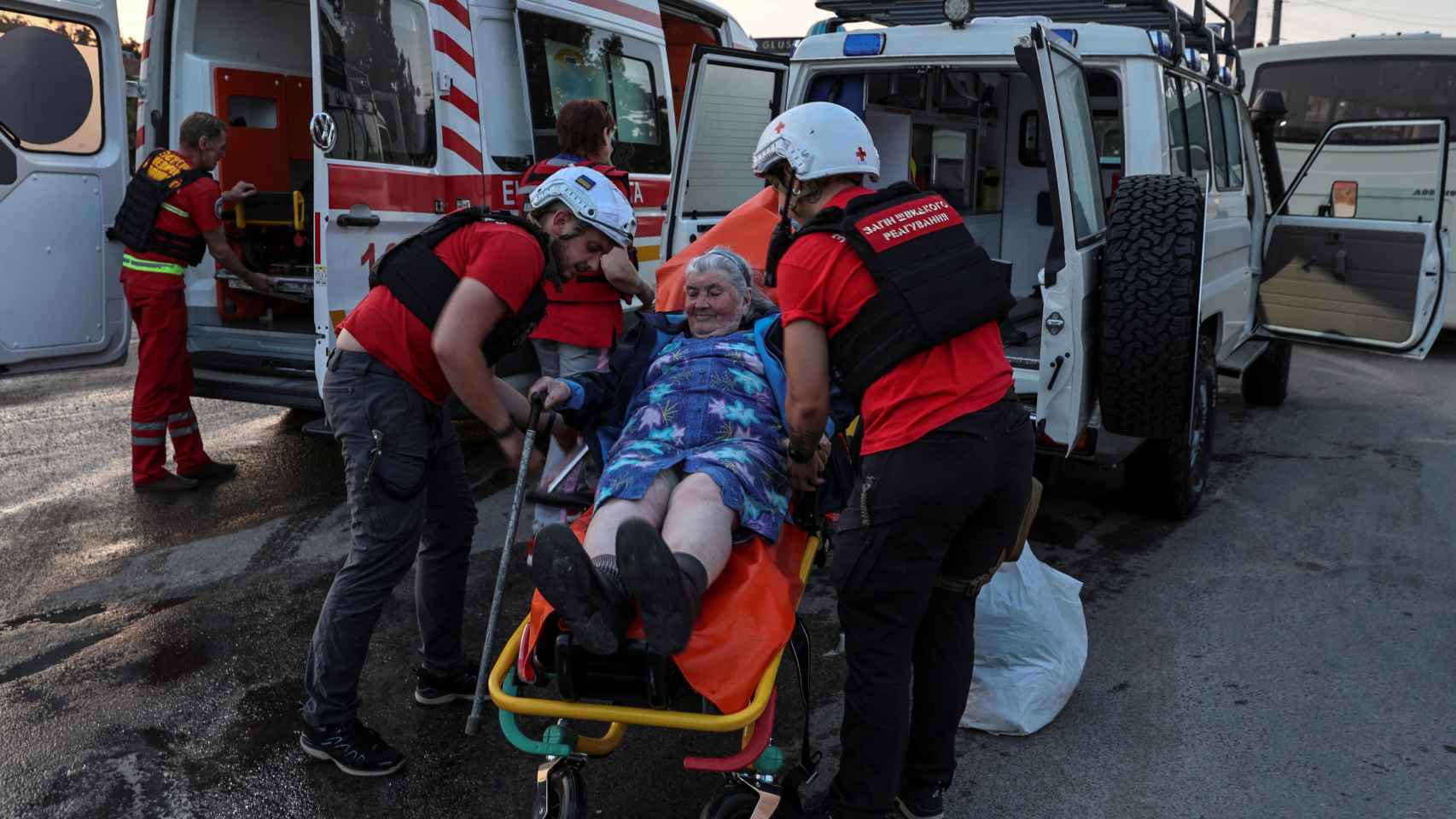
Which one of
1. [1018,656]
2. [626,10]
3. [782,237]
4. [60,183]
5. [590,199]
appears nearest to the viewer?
[590,199]

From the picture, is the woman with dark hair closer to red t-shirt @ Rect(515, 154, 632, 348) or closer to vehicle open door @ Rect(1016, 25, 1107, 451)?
red t-shirt @ Rect(515, 154, 632, 348)

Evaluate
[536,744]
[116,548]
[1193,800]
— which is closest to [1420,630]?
[1193,800]

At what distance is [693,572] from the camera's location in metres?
2.71

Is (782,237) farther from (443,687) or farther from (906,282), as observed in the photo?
(443,687)

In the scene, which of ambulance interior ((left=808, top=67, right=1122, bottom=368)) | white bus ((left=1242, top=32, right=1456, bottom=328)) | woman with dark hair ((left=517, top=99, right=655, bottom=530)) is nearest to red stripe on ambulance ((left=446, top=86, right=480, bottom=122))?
woman with dark hair ((left=517, top=99, right=655, bottom=530))

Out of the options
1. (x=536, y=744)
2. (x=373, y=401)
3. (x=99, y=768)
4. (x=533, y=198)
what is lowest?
(x=99, y=768)

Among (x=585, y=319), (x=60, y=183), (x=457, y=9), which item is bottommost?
(x=585, y=319)

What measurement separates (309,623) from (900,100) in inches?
190

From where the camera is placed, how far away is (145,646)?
4.18 m

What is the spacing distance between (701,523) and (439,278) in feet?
3.42

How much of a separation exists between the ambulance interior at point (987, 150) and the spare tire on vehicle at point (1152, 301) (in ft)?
6.08

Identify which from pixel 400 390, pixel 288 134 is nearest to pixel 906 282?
pixel 400 390

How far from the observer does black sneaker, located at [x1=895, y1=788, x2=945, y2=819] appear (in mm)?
3031

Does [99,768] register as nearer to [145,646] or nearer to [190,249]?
[145,646]
